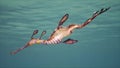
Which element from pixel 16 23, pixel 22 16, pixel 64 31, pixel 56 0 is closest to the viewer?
pixel 64 31

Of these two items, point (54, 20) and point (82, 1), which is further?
point (54, 20)

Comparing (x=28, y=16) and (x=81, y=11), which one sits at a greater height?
(x=81, y=11)

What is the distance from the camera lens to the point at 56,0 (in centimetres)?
1947

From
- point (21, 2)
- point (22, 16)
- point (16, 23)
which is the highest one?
point (21, 2)

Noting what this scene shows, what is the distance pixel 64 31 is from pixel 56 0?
18.7 metres

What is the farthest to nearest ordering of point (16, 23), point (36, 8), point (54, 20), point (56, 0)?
point (16, 23)
point (54, 20)
point (36, 8)
point (56, 0)

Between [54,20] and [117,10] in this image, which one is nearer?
[117,10]

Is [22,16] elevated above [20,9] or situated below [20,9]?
below

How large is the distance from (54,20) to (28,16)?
3.90 m

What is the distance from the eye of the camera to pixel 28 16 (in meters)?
25.1

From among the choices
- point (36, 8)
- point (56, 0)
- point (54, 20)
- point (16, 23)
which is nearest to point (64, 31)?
point (56, 0)

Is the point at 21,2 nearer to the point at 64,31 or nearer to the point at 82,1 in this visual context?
the point at 82,1

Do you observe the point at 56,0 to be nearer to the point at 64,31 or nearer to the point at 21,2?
the point at 21,2

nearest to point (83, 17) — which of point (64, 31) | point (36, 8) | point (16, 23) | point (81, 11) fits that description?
point (81, 11)
